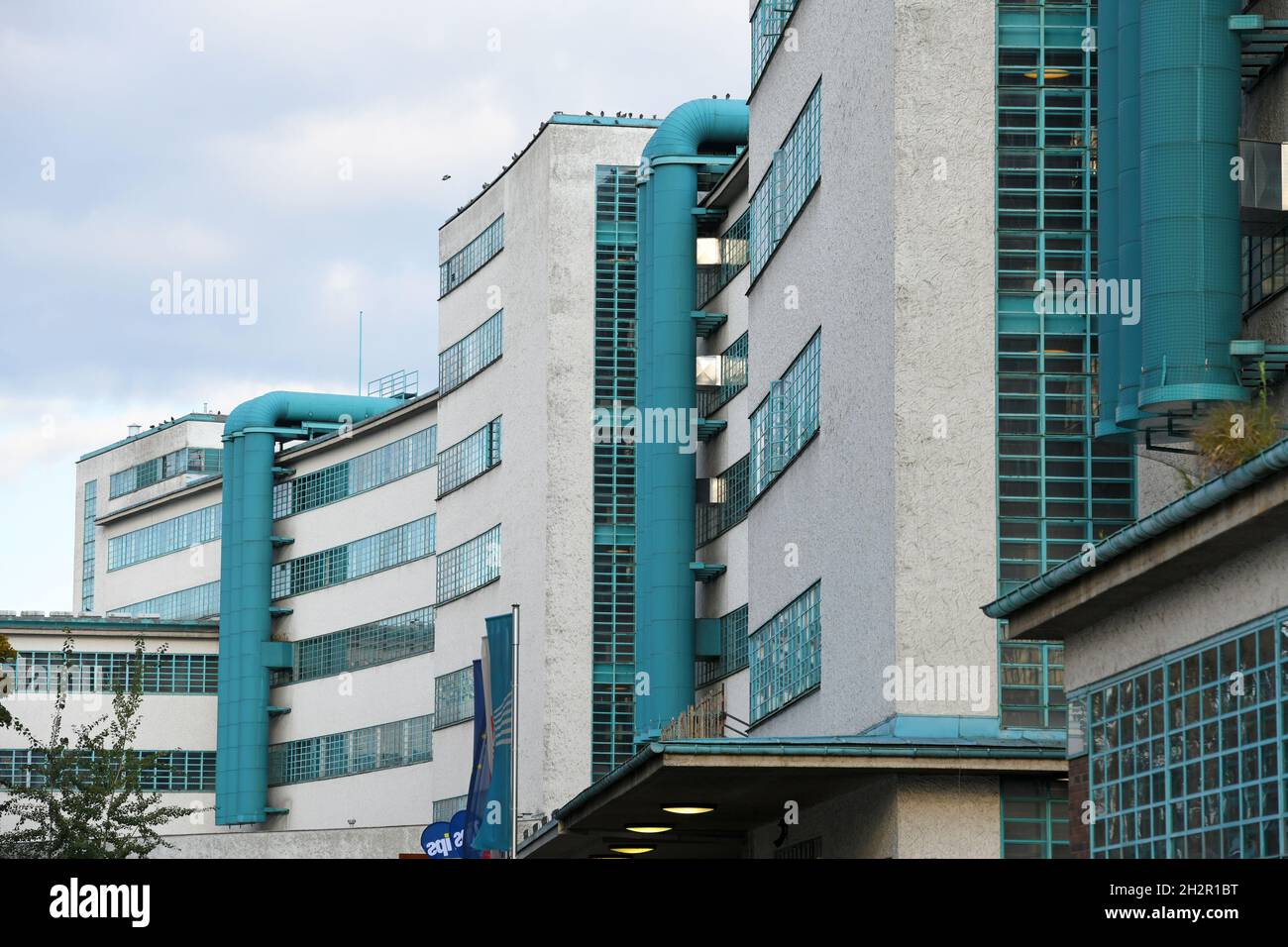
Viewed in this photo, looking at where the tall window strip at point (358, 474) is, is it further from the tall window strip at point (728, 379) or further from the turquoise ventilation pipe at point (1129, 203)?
the turquoise ventilation pipe at point (1129, 203)

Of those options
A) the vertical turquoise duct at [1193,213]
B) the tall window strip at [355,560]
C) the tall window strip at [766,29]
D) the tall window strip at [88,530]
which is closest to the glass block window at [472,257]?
the tall window strip at [355,560]

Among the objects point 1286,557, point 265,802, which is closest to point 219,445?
point 265,802

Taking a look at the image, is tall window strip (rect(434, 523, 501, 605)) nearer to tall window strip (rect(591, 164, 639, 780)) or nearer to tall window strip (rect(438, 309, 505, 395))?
tall window strip (rect(438, 309, 505, 395))

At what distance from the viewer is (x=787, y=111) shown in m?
33.5

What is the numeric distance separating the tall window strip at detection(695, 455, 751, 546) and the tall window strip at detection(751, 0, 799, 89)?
10.4 m

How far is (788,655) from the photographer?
31.5 meters

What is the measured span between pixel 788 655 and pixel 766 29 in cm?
1095

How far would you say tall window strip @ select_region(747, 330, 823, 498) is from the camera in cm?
3034

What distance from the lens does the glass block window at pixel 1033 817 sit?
23703mm

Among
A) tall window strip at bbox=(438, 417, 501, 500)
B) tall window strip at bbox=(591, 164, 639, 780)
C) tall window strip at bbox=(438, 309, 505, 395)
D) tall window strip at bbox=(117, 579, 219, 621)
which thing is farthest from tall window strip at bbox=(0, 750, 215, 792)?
tall window strip at bbox=(591, 164, 639, 780)

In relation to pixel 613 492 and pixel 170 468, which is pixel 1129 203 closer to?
pixel 613 492
